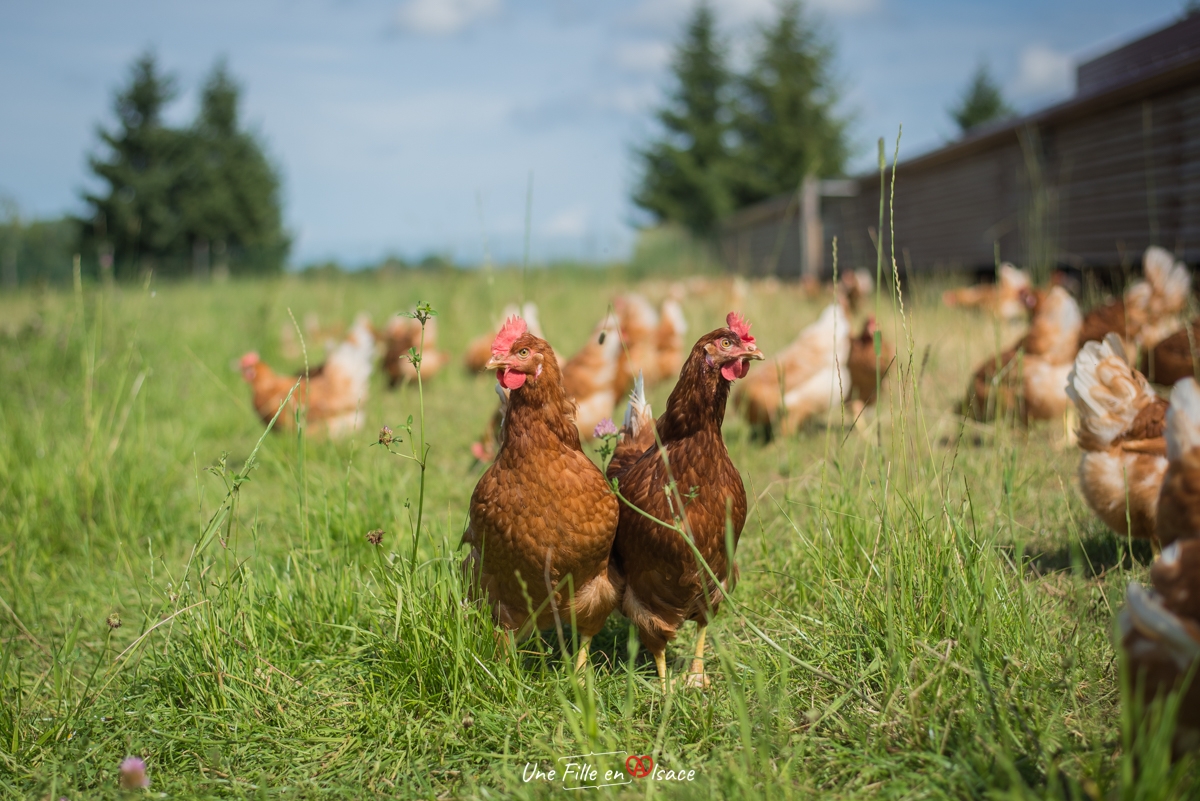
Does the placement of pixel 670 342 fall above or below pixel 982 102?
below

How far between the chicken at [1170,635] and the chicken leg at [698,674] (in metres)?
1.05

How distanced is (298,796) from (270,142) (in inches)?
1693

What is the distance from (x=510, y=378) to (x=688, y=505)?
657 millimetres

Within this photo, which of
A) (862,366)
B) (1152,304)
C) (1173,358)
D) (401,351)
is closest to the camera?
(1173,358)

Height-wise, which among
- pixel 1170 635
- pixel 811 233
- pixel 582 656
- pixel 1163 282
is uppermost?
pixel 811 233

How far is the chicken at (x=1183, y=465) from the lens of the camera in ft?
4.67

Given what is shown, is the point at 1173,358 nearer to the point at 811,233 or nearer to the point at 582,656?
the point at 582,656

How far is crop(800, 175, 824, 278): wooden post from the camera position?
667 inches

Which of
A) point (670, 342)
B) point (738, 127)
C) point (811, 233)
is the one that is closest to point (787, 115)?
point (738, 127)

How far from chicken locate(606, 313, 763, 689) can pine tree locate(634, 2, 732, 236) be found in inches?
1290

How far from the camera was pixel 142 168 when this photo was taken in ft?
97.7

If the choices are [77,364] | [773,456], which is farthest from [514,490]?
Result: [77,364]

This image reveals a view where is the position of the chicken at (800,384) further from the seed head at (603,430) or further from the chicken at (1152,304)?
the seed head at (603,430)

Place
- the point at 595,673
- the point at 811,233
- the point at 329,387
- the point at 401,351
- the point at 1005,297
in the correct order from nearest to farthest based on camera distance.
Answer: the point at 595,673
the point at 329,387
the point at 1005,297
the point at 401,351
the point at 811,233
